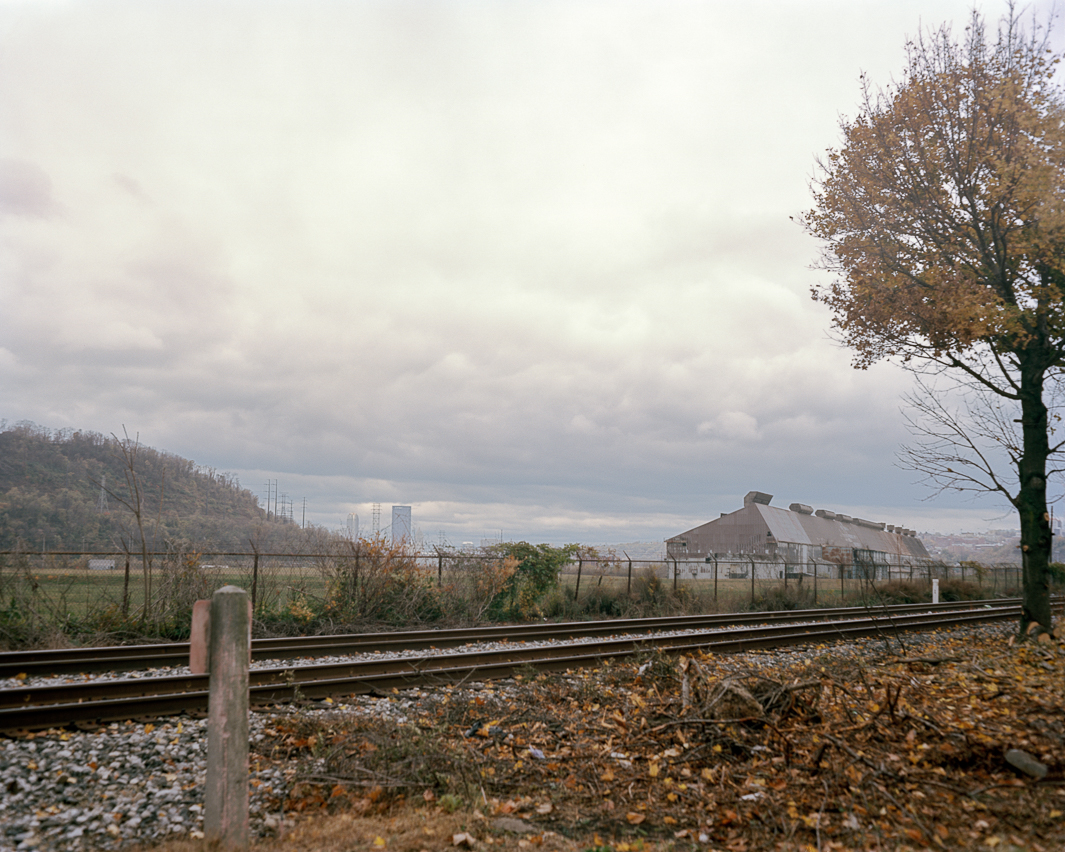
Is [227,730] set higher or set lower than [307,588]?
higher

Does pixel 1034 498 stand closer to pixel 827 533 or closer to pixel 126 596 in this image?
pixel 126 596

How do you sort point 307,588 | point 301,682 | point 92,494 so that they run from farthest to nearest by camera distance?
point 92,494
point 307,588
point 301,682

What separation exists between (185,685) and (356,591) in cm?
922

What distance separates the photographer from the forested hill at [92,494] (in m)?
41.4

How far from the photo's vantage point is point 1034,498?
13234 mm

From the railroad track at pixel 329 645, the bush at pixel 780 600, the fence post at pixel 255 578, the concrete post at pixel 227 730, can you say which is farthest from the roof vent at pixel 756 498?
the concrete post at pixel 227 730

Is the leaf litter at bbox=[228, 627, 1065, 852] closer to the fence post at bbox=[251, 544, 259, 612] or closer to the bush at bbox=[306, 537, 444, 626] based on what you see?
the fence post at bbox=[251, 544, 259, 612]

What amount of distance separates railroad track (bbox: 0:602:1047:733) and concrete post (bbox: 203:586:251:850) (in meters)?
3.23

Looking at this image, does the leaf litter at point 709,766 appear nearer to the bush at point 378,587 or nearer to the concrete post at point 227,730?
the concrete post at point 227,730

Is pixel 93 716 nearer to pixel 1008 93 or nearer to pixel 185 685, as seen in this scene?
pixel 185 685

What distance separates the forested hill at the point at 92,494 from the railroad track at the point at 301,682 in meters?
24.9

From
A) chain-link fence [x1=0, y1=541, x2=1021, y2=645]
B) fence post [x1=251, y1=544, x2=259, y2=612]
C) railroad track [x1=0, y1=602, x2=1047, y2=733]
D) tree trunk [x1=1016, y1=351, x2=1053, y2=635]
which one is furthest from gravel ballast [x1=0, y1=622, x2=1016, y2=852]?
tree trunk [x1=1016, y1=351, x2=1053, y2=635]

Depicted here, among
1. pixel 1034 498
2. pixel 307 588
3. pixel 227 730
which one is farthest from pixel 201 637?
pixel 1034 498

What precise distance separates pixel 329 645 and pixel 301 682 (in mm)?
3688
